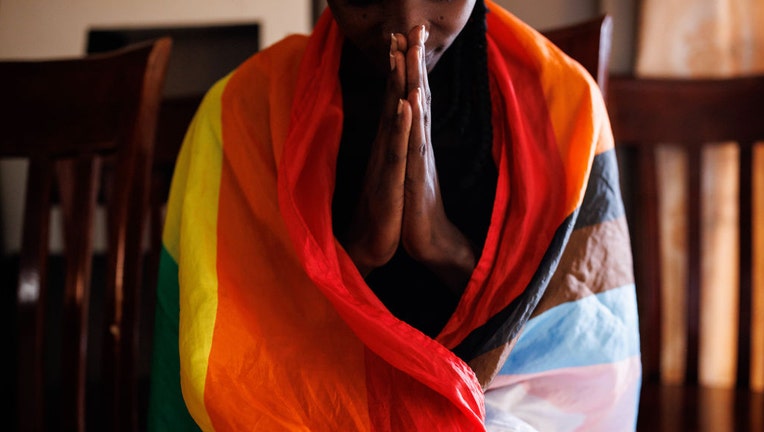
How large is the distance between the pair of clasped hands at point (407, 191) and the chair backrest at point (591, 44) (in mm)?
336

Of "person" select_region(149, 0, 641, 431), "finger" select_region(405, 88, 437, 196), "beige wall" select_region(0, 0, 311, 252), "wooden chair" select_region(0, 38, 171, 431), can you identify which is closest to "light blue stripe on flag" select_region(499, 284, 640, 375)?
"person" select_region(149, 0, 641, 431)

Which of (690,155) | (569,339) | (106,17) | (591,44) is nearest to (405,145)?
(569,339)

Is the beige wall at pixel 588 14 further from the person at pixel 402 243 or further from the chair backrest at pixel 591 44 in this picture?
the person at pixel 402 243

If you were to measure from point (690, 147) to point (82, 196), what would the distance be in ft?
2.88

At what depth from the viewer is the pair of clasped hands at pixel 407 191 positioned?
0.55m

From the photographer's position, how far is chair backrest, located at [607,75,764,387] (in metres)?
1.03

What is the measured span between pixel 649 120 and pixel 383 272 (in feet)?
2.00

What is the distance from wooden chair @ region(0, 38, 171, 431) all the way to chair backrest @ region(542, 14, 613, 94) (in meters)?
0.50

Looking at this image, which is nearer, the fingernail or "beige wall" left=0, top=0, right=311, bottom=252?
the fingernail

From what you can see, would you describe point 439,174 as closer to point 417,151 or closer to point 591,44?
point 417,151

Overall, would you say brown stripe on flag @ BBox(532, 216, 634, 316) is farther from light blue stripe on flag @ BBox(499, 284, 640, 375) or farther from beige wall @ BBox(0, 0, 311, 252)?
beige wall @ BBox(0, 0, 311, 252)

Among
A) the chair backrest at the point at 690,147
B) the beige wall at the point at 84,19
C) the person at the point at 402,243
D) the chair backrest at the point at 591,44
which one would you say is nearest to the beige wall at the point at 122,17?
the beige wall at the point at 84,19

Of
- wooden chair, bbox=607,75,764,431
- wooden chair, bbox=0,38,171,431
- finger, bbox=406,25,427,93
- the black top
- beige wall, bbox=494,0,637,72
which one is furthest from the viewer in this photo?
beige wall, bbox=494,0,637,72

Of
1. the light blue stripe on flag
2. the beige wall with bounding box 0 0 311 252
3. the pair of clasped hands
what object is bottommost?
the light blue stripe on flag
